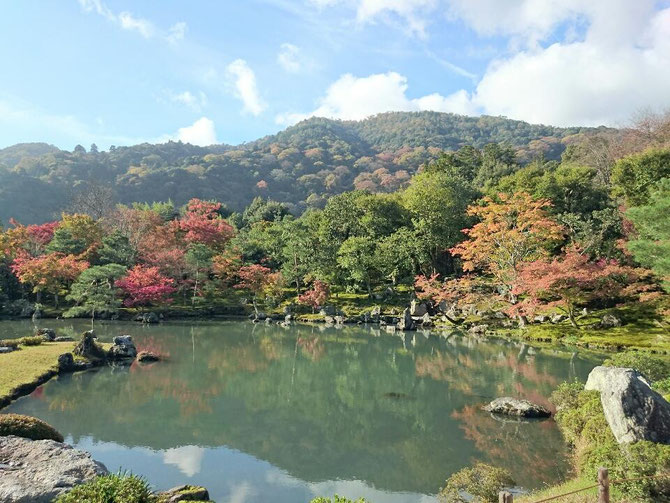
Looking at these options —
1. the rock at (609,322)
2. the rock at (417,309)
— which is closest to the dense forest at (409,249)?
the rock at (417,309)

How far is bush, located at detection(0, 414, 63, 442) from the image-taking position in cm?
906

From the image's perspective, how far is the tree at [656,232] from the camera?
2122 centimetres

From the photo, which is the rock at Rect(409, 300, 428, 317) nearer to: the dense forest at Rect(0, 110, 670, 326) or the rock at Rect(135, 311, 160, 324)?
the dense forest at Rect(0, 110, 670, 326)

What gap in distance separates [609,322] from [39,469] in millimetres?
29888

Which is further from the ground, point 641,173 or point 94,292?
point 641,173

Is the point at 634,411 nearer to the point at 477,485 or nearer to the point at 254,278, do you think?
the point at 477,485

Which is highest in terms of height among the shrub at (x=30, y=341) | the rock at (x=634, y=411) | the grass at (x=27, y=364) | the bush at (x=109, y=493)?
the rock at (x=634, y=411)

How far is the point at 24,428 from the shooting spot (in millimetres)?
9258

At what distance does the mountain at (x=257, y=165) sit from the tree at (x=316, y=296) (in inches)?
1931

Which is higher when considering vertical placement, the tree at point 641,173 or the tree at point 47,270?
the tree at point 641,173

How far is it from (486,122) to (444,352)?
171 metres

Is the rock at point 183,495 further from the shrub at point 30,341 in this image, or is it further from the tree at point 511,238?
the tree at point 511,238

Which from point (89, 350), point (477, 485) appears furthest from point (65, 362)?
point (477, 485)

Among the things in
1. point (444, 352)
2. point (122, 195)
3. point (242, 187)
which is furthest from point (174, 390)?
point (242, 187)
